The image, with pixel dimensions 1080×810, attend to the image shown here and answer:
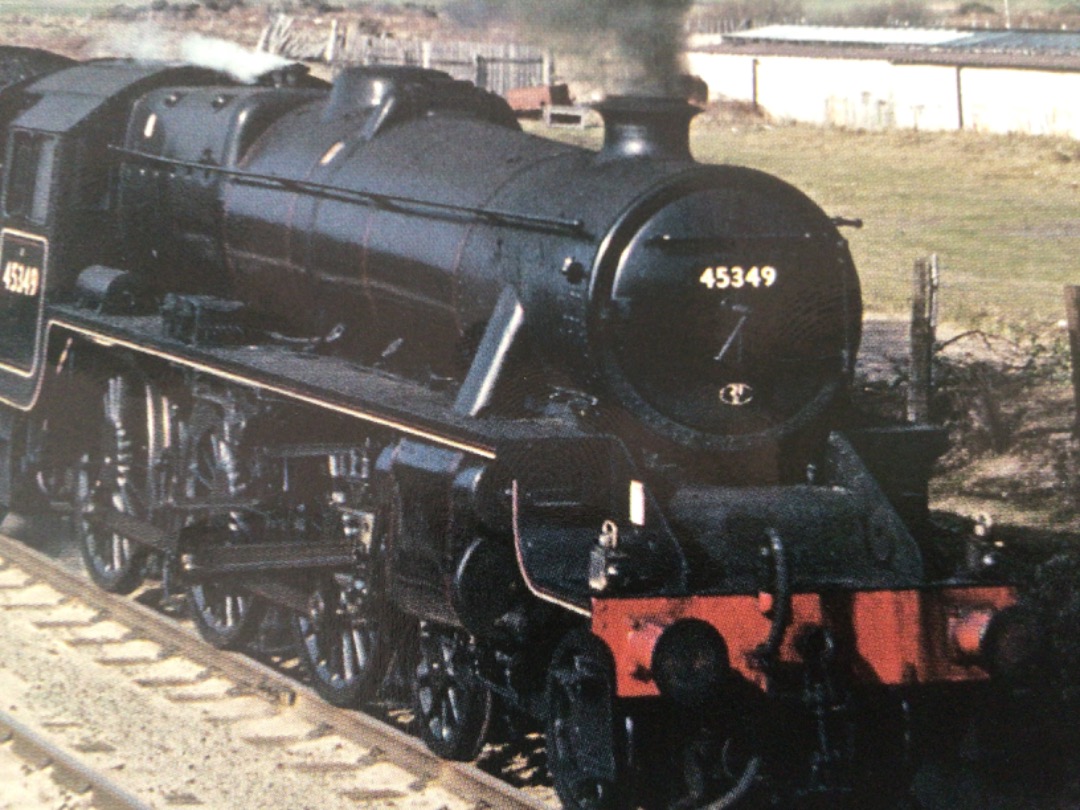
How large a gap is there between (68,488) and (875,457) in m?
5.78

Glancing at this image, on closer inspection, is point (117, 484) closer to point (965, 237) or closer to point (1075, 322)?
point (1075, 322)

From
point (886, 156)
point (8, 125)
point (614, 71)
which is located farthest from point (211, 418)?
point (886, 156)

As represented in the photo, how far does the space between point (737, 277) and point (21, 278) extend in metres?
5.42

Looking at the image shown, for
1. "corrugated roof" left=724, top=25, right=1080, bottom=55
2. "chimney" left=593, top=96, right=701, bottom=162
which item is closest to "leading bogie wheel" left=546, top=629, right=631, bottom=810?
"chimney" left=593, top=96, right=701, bottom=162

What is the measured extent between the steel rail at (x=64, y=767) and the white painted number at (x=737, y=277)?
3.02m

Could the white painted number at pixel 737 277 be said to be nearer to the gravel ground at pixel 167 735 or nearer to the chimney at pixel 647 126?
the chimney at pixel 647 126

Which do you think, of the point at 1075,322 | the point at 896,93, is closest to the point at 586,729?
the point at 1075,322

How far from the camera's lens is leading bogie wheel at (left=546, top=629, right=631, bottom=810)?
18.3 feet

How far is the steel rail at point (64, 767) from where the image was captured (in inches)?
251

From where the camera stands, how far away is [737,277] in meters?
6.14

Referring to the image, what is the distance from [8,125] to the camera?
10.3 meters

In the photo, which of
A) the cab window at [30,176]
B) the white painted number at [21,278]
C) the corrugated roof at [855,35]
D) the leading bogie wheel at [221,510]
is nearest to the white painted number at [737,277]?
the leading bogie wheel at [221,510]

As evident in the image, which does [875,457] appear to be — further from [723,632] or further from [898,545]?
[723,632]

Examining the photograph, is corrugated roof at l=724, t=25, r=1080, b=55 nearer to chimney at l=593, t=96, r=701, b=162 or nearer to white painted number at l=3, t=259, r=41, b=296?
white painted number at l=3, t=259, r=41, b=296
